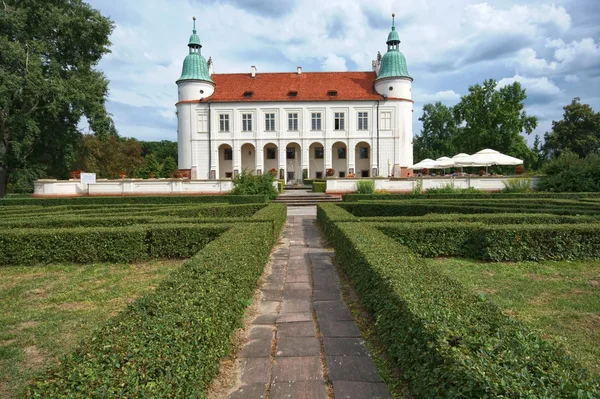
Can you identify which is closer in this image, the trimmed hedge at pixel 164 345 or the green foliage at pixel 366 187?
the trimmed hedge at pixel 164 345

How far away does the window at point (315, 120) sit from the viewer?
40.6 m

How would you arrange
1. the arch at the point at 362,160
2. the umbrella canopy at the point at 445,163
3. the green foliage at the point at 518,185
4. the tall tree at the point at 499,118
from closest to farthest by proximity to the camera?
the green foliage at the point at 518,185 → the umbrella canopy at the point at 445,163 → the tall tree at the point at 499,118 → the arch at the point at 362,160

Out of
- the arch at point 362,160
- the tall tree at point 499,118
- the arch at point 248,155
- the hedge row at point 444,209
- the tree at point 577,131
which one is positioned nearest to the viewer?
the hedge row at point 444,209

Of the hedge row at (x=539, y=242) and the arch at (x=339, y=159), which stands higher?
the arch at (x=339, y=159)

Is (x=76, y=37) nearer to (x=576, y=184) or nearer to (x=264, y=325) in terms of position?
(x=264, y=325)

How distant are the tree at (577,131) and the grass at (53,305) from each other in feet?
182

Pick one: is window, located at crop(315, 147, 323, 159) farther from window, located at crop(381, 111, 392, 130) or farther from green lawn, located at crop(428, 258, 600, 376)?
green lawn, located at crop(428, 258, 600, 376)

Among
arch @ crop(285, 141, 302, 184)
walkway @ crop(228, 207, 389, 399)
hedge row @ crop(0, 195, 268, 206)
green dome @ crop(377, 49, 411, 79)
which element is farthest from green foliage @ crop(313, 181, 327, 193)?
walkway @ crop(228, 207, 389, 399)

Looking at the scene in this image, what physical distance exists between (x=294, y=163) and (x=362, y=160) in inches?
309

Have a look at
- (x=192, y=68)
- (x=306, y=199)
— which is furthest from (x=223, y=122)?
(x=306, y=199)

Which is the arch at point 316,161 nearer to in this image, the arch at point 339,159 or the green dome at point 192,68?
the arch at point 339,159

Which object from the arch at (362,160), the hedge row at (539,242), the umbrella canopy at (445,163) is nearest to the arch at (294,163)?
the arch at (362,160)

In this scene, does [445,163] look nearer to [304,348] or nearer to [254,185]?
[254,185]

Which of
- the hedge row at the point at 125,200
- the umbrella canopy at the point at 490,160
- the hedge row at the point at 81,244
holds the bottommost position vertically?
the hedge row at the point at 81,244
